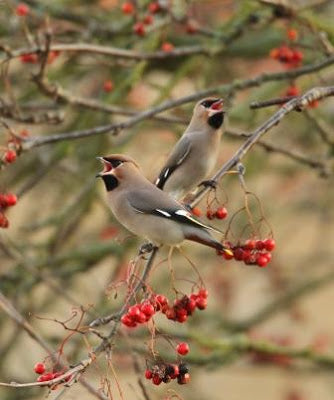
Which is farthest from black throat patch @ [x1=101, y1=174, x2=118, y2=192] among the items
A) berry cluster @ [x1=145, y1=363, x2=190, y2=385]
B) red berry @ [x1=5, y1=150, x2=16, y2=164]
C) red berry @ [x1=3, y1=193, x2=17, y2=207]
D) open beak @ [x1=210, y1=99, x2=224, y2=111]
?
berry cluster @ [x1=145, y1=363, x2=190, y2=385]

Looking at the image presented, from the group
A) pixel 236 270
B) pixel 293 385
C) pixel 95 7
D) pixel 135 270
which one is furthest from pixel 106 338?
pixel 293 385

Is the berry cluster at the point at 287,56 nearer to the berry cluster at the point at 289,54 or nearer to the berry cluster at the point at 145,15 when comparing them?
the berry cluster at the point at 289,54

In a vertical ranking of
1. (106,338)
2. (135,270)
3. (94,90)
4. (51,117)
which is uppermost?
(94,90)

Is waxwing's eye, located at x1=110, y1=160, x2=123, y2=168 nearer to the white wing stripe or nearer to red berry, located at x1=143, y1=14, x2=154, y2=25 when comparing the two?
the white wing stripe

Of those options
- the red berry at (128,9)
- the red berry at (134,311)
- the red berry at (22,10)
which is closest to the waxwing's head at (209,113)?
the red berry at (22,10)

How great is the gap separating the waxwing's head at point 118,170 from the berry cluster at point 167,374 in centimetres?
114

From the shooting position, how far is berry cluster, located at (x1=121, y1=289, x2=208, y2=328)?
9.66ft

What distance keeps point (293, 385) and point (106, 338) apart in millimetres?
8193

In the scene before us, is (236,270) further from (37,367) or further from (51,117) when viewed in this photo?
(37,367)

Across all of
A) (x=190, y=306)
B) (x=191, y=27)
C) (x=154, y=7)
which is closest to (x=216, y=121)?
(x=154, y=7)

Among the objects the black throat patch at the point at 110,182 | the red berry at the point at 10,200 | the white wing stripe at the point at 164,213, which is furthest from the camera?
the black throat patch at the point at 110,182

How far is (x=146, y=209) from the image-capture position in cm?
369

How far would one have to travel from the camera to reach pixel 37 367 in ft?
10.0

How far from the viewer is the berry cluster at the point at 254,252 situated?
3135mm
